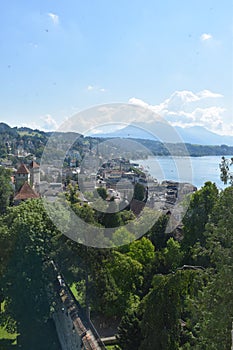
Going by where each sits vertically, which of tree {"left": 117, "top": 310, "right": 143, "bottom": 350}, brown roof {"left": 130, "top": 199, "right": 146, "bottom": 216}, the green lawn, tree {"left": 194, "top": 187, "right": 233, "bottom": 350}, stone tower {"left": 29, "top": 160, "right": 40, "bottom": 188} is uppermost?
stone tower {"left": 29, "top": 160, "right": 40, "bottom": 188}

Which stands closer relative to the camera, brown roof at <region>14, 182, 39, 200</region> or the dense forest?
the dense forest

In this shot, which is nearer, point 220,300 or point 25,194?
point 220,300

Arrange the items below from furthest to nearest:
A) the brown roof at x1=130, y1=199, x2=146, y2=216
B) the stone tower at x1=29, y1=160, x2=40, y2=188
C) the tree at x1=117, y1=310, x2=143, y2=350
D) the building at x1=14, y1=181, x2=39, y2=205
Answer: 1. the stone tower at x1=29, y1=160, x2=40, y2=188
2. the building at x1=14, y1=181, x2=39, y2=205
3. the brown roof at x1=130, y1=199, x2=146, y2=216
4. the tree at x1=117, y1=310, x2=143, y2=350

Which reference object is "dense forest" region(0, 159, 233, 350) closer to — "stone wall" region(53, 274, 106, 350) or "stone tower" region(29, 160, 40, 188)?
"stone wall" region(53, 274, 106, 350)

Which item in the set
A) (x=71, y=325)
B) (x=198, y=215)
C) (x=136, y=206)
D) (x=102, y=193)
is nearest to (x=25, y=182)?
(x=102, y=193)

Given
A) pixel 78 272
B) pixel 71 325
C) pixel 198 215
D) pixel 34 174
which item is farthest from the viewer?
pixel 34 174

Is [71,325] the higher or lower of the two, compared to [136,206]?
lower

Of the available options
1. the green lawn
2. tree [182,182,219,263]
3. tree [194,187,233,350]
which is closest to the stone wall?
the green lawn

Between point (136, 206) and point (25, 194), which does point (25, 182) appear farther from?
point (136, 206)

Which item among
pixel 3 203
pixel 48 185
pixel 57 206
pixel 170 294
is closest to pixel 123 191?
pixel 3 203

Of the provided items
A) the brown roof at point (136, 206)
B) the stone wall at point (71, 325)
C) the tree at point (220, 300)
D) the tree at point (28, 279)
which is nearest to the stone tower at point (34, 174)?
the brown roof at point (136, 206)

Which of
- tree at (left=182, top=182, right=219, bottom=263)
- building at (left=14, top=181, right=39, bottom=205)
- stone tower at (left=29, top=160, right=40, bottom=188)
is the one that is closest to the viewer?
tree at (left=182, top=182, right=219, bottom=263)
